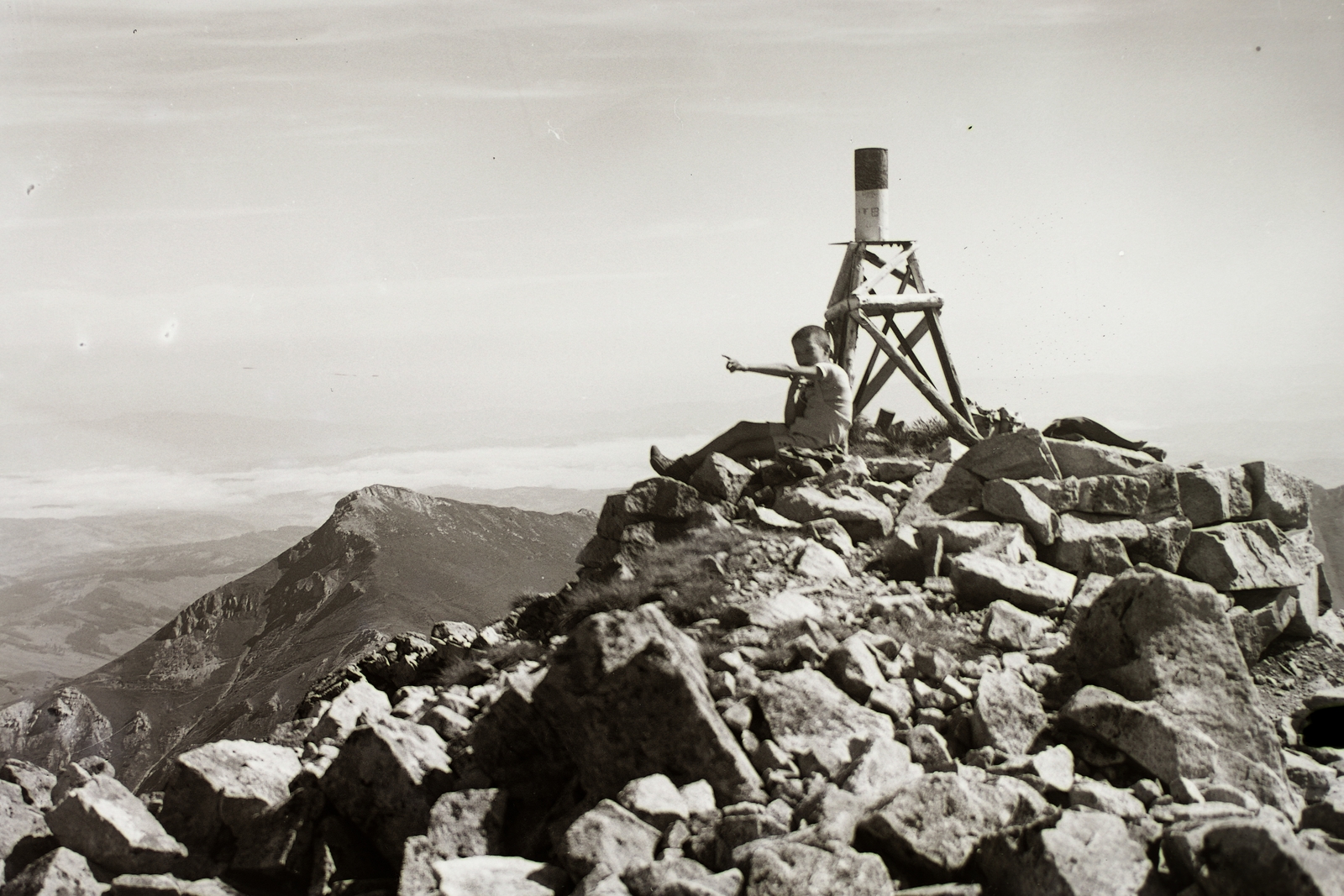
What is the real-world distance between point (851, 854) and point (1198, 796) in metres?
2.36

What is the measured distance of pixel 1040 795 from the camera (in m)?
6.28

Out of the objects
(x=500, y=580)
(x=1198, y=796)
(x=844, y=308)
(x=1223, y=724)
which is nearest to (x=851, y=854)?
(x=1198, y=796)

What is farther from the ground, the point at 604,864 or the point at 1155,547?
the point at 1155,547

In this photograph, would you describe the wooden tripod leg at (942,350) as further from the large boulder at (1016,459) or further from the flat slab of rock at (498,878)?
the flat slab of rock at (498,878)

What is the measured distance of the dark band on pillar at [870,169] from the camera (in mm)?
16797

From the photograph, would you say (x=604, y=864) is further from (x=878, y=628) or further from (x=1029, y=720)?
(x=878, y=628)

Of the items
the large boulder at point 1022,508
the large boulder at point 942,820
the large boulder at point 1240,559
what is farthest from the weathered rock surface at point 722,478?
the large boulder at point 942,820

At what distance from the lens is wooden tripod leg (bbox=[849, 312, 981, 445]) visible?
16.9 m

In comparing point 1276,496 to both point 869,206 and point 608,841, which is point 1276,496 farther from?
point 608,841

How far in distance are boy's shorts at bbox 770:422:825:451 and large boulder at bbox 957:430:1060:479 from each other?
1993 millimetres

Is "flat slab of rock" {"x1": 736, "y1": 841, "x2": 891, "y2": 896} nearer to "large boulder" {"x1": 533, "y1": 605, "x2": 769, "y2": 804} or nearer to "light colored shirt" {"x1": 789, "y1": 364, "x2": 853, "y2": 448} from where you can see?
"large boulder" {"x1": 533, "y1": 605, "x2": 769, "y2": 804}

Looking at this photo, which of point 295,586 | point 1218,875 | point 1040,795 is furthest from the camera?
point 295,586

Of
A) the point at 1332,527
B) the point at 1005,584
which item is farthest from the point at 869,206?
the point at 1332,527

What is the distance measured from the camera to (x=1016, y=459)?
12.8 m
